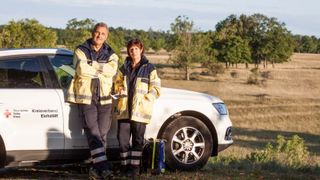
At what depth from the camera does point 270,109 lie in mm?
43531

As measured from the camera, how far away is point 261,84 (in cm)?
6450

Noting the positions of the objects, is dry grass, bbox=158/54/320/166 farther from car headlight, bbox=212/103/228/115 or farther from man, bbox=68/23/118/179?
man, bbox=68/23/118/179

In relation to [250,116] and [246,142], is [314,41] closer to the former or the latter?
[250,116]

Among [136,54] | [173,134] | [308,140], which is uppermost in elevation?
[136,54]

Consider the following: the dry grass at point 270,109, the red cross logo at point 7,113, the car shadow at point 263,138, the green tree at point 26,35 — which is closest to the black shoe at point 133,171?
the red cross logo at point 7,113

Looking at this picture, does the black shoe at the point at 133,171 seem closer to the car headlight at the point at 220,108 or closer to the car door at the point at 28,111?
the car door at the point at 28,111

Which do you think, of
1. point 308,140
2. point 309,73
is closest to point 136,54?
point 308,140

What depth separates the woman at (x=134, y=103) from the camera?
7004 mm

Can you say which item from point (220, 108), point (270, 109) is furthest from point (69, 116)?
point (270, 109)

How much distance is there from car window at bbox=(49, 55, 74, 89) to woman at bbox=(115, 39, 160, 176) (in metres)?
0.60

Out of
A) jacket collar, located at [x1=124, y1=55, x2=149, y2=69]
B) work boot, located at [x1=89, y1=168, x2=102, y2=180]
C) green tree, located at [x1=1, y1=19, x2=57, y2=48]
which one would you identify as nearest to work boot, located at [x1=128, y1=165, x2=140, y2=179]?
work boot, located at [x1=89, y1=168, x2=102, y2=180]

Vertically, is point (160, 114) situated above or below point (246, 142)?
above

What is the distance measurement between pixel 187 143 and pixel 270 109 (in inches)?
1446

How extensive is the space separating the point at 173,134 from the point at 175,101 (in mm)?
409
